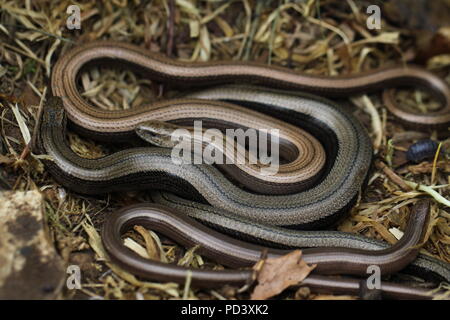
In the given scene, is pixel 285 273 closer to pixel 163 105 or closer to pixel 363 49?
pixel 163 105
